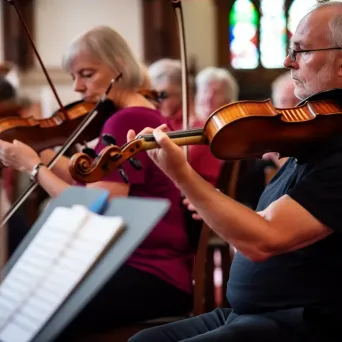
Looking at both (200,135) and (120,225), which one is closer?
(120,225)

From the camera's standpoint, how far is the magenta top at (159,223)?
178 centimetres

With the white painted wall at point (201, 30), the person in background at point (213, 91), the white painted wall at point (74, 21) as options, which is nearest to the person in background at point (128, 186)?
the person in background at point (213, 91)

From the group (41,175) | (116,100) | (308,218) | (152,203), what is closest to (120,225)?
(152,203)

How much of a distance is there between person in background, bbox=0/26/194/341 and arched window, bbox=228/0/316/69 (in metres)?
4.52

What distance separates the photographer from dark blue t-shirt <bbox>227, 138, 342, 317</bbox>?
4.02 ft

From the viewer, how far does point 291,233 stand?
121 centimetres

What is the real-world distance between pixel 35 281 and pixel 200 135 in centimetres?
45

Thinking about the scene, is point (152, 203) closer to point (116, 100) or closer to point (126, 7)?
point (116, 100)

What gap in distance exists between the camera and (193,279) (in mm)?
1883

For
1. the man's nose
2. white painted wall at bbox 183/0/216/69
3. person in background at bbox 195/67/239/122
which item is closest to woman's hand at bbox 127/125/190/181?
the man's nose

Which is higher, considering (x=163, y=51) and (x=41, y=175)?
(x=41, y=175)

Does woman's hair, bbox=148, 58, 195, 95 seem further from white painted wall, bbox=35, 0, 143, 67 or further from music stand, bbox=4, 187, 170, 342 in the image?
white painted wall, bbox=35, 0, 143, 67

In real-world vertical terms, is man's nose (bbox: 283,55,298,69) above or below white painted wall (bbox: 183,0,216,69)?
above

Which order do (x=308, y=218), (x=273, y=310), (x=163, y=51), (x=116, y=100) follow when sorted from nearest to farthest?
(x=308, y=218)
(x=273, y=310)
(x=116, y=100)
(x=163, y=51)
